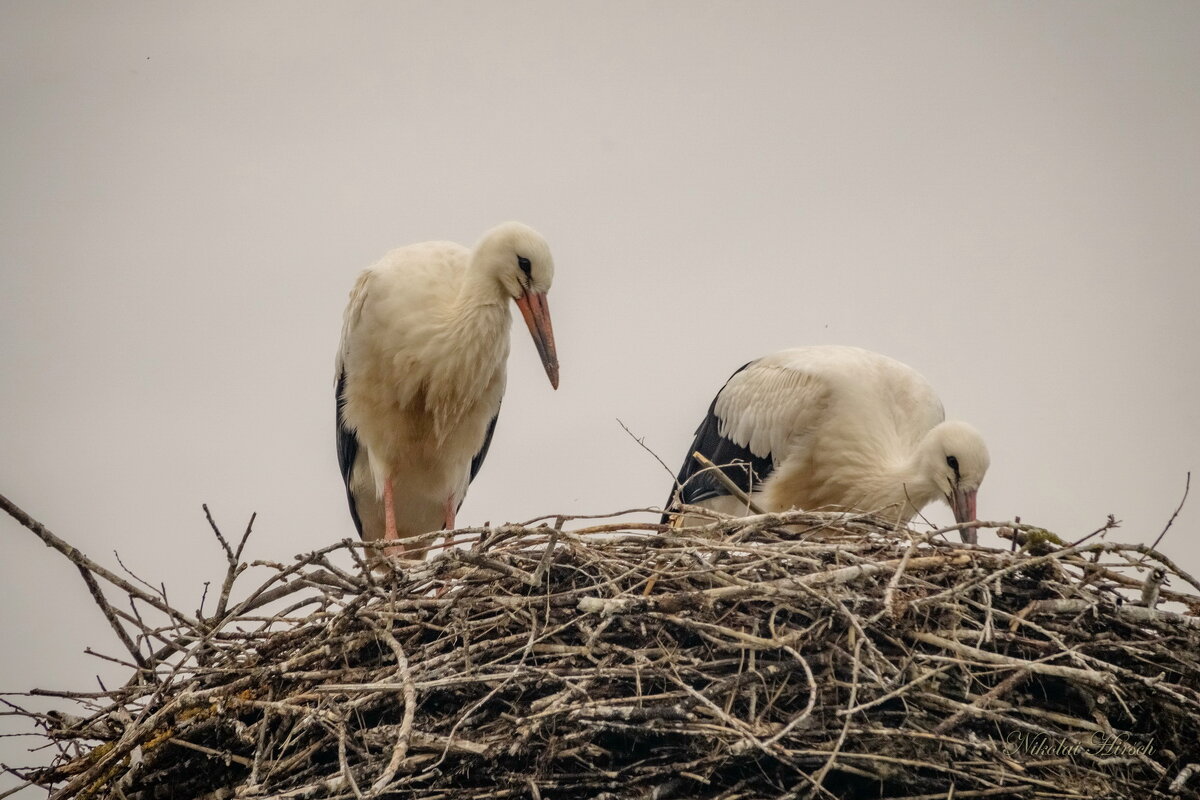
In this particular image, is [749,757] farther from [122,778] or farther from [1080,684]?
[122,778]

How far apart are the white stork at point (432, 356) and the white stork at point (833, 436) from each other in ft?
2.71

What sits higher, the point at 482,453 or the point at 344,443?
the point at 344,443

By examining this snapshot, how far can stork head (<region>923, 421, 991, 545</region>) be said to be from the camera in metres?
4.27

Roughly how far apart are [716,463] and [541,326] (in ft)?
3.03

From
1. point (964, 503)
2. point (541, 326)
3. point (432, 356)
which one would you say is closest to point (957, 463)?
point (964, 503)

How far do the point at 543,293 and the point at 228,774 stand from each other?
192cm

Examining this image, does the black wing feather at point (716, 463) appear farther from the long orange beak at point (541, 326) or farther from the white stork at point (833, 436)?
the long orange beak at point (541, 326)

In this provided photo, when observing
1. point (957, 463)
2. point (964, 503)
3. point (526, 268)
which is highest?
point (526, 268)

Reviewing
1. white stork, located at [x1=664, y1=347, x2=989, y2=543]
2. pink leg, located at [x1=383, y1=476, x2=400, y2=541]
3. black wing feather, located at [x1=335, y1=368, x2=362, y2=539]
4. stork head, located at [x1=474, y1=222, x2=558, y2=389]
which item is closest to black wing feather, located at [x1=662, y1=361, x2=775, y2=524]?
white stork, located at [x1=664, y1=347, x2=989, y2=543]

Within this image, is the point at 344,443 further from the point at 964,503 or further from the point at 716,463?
the point at 964,503

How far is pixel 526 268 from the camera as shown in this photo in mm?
4570

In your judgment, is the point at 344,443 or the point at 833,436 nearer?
the point at 833,436

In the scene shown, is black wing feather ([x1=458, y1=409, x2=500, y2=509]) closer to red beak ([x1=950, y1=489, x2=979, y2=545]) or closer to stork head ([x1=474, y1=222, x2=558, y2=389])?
stork head ([x1=474, y1=222, x2=558, y2=389])

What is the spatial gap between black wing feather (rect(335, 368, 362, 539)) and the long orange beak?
79cm
